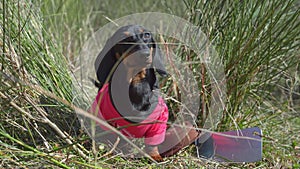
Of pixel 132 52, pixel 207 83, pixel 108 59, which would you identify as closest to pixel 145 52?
pixel 132 52

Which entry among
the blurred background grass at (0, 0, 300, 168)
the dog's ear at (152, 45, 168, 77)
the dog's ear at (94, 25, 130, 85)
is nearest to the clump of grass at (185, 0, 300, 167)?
the blurred background grass at (0, 0, 300, 168)

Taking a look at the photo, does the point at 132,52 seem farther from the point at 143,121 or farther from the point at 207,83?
the point at 207,83

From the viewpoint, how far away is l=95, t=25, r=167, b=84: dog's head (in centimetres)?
162

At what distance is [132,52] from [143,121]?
0.87 feet

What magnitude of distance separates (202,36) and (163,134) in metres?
0.44

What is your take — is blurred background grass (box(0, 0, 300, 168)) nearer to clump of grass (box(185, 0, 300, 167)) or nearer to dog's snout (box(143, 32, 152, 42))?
clump of grass (box(185, 0, 300, 167))

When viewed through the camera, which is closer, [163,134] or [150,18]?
[163,134]

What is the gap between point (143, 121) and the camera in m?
1.60

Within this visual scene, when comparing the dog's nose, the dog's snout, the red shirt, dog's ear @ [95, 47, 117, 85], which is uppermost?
the dog's snout

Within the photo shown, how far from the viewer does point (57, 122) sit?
1672mm

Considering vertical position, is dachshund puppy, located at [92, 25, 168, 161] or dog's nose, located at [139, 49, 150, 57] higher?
dog's nose, located at [139, 49, 150, 57]

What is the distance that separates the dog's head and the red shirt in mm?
102

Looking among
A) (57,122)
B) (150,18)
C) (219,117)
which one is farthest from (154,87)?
(150,18)

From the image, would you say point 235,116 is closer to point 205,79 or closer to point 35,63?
point 205,79
